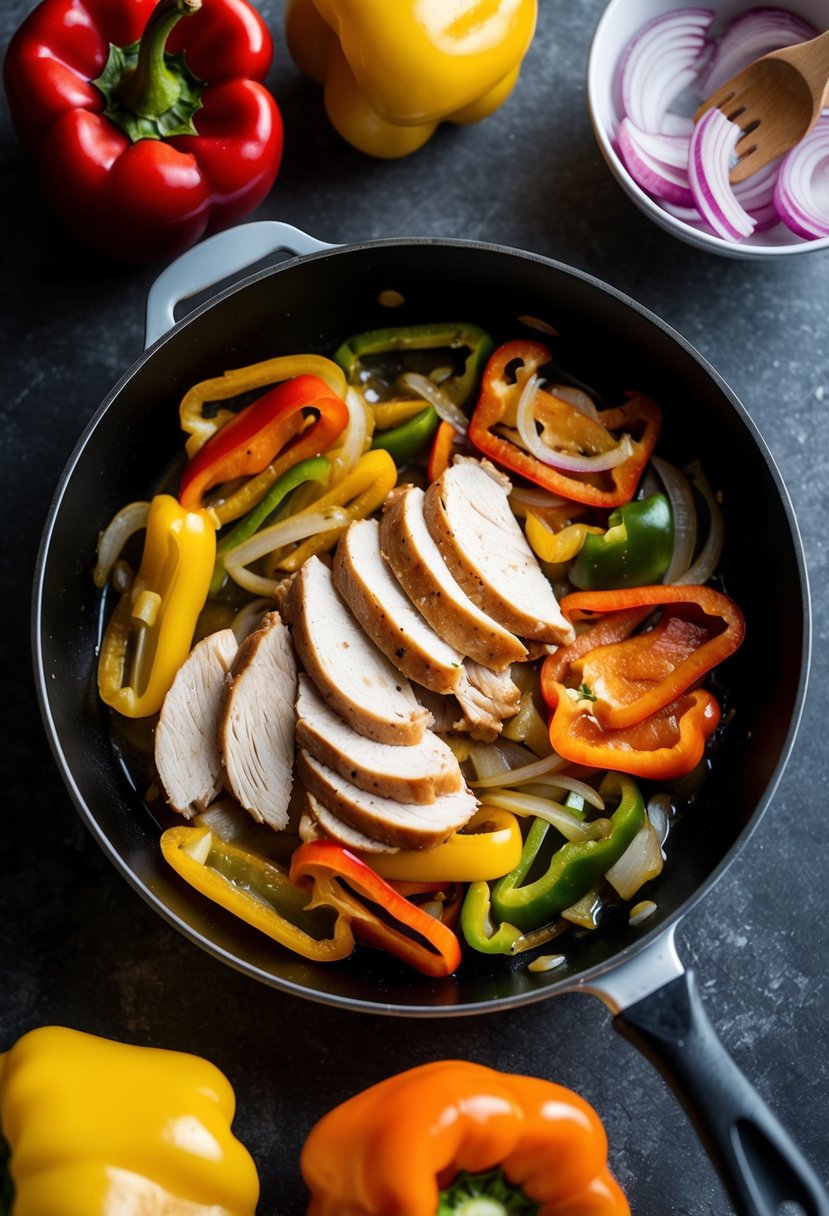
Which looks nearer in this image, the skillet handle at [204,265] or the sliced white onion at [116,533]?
the skillet handle at [204,265]

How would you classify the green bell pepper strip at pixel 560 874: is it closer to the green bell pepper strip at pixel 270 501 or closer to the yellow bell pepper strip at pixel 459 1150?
the yellow bell pepper strip at pixel 459 1150

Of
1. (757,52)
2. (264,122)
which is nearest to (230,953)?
(264,122)

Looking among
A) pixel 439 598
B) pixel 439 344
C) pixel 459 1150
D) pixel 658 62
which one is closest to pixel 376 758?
pixel 439 598

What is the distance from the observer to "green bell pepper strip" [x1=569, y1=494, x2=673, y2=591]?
2.68 metres

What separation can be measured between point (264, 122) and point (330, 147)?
32 cm

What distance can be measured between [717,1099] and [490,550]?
1225 millimetres

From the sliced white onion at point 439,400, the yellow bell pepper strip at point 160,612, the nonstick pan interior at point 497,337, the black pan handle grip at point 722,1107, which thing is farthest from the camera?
the sliced white onion at point 439,400

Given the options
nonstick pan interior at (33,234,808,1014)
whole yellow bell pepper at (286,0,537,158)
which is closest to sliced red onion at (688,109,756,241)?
nonstick pan interior at (33,234,808,1014)

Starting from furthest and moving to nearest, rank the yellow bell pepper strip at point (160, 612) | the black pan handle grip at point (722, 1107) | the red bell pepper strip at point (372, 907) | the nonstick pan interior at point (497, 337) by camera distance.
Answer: the yellow bell pepper strip at point (160, 612) < the nonstick pan interior at point (497, 337) < the red bell pepper strip at point (372, 907) < the black pan handle grip at point (722, 1107)

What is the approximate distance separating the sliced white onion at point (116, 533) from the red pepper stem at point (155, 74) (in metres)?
0.92

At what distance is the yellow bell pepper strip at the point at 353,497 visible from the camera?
2729 millimetres

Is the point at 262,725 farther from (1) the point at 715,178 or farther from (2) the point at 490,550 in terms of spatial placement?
(1) the point at 715,178

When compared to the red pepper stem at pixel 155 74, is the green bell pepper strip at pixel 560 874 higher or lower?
lower

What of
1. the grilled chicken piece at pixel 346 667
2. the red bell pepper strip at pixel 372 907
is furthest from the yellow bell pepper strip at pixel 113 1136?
the grilled chicken piece at pixel 346 667
